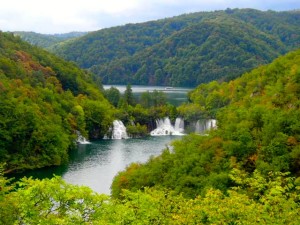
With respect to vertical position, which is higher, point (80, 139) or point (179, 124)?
point (80, 139)

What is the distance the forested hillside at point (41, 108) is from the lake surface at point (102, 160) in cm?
262

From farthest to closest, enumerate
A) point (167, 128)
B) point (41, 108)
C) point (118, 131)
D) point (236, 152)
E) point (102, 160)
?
1. point (167, 128)
2. point (118, 131)
3. point (41, 108)
4. point (102, 160)
5. point (236, 152)

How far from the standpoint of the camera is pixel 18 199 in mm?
23422

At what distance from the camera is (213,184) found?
38188mm

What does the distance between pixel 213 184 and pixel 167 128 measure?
67613mm

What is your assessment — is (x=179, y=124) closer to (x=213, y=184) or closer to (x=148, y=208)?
(x=213, y=184)

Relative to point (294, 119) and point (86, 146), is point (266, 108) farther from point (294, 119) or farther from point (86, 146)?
point (86, 146)

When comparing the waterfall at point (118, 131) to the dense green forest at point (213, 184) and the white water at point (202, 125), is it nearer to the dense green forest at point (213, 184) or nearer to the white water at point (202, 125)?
the white water at point (202, 125)

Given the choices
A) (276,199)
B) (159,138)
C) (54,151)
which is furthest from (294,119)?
(159,138)

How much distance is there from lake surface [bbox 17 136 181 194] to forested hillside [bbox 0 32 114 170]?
262 centimetres

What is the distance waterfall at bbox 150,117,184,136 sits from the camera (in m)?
104

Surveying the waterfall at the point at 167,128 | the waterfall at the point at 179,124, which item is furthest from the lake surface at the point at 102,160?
the waterfall at the point at 179,124

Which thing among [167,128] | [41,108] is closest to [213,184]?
[41,108]

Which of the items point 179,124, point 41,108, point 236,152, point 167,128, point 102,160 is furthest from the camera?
point 179,124
